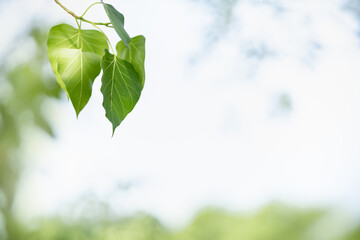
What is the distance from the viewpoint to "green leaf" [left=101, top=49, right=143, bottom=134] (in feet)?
1.27

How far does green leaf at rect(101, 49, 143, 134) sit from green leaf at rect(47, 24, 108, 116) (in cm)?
1

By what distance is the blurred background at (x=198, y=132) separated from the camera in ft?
6.45

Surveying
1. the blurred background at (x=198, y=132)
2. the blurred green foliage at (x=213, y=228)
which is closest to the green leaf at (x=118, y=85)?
the blurred background at (x=198, y=132)

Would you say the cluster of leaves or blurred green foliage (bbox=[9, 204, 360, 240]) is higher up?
blurred green foliage (bbox=[9, 204, 360, 240])

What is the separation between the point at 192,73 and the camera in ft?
6.76

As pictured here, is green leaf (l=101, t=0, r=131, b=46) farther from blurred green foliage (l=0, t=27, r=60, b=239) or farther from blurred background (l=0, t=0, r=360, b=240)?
blurred green foliage (l=0, t=27, r=60, b=239)

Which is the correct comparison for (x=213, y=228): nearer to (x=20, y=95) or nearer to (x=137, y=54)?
(x=20, y=95)

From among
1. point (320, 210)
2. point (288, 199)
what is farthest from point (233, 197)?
point (320, 210)

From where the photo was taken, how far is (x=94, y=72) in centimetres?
39

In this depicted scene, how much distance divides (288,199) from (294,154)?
0.68 feet

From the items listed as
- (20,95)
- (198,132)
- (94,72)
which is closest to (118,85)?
(94,72)

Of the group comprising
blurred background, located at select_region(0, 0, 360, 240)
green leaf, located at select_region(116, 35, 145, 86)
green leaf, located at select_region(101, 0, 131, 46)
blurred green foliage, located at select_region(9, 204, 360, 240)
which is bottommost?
green leaf, located at select_region(101, 0, 131, 46)

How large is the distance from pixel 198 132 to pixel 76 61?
1.67 m

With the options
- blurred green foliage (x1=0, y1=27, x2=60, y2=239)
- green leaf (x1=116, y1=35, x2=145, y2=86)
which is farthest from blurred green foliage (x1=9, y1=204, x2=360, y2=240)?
green leaf (x1=116, y1=35, x2=145, y2=86)
